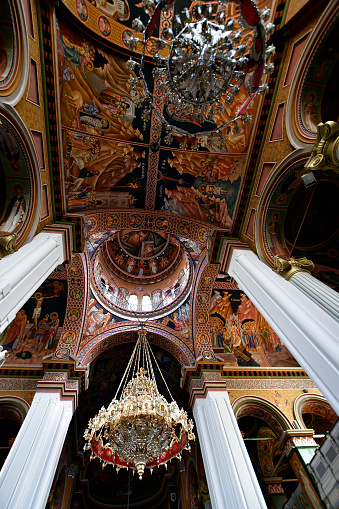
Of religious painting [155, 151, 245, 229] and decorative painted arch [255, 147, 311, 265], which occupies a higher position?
religious painting [155, 151, 245, 229]

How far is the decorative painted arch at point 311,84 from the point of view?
5000 millimetres

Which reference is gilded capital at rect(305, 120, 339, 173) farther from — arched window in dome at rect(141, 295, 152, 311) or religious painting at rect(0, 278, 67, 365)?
arched window in dome at rect(141, 295, 152, 311)

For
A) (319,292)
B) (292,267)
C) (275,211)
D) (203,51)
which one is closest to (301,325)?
(319,292)

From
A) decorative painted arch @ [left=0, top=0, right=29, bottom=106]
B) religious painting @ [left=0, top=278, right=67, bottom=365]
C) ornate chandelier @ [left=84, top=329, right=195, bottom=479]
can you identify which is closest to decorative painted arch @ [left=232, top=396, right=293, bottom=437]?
ornate chandelier @ [left=84, top=329, right=195, bottom=479]

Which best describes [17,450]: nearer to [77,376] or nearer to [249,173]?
[77,376]

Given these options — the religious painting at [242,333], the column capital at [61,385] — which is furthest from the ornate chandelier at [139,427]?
the religious painting at [242,333]

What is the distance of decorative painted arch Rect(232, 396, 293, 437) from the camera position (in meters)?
9.21

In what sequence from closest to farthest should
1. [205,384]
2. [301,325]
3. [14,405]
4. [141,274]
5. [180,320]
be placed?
[301,325] → [14,405] → [205,384] → [180,320] → [141,274]

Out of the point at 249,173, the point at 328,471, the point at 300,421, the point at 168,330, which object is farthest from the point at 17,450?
the point at 249,173

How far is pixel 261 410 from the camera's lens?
9680 mm

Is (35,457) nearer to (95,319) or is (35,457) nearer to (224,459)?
(224,459)

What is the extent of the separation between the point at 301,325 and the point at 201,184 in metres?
5.20

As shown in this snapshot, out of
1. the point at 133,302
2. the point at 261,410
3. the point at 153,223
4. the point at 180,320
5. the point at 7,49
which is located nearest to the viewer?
the point at 7,49

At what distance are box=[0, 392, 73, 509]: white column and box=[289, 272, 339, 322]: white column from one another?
700 cm
